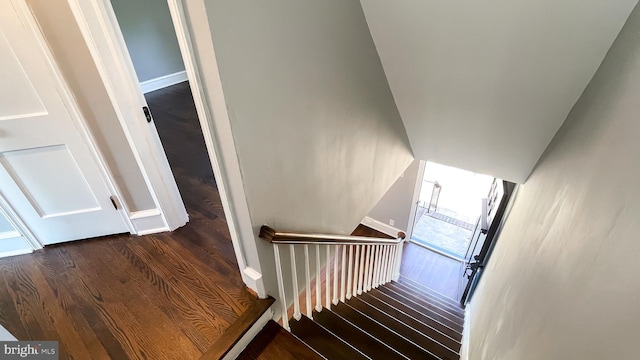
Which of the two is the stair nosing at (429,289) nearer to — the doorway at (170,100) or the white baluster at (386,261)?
the white baluster at (386,261)

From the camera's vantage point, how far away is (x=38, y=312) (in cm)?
161

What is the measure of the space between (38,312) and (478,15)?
284 cm

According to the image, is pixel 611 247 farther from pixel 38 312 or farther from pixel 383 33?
pixel 38 312

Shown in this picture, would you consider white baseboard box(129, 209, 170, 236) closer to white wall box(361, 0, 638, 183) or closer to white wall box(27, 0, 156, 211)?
white wall box(27, 0, 156, 211)

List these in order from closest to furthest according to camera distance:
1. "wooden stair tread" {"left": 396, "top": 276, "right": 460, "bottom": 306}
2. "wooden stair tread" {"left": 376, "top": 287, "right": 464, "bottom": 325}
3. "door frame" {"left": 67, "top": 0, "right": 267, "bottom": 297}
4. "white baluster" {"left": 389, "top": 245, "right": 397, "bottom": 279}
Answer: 1. "door frame" {"left": 67, "top": 0, "right": 267, "bottom": 297}
2. "wooden stair tread" {"left": 376, "top": 287, "right": 464, "bottom": 325}
3. "white baluster" {"left": 389, "top": 245, "right": 397, "bottom": 279}
4. "wooden stair tread" {"left": 396, "top": 276, "right": 460, "bottom": 306}

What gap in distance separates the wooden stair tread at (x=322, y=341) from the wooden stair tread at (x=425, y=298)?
201cm

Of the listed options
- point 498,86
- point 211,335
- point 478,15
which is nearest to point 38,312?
point 211,335

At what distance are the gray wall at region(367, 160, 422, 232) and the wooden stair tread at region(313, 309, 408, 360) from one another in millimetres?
2899

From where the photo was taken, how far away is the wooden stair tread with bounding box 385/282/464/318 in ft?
11.9

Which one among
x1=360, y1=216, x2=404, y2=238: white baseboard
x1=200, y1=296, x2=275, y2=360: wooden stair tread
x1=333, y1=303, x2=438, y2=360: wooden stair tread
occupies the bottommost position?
x1=360, y1=216, x2=404, y2=238: white baseboard

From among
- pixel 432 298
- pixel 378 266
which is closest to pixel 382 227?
pixel 432 298

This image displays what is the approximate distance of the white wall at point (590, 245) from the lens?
642 mm

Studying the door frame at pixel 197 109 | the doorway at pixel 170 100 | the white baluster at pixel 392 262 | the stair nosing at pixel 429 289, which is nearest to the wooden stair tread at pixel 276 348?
the door frame at pixel 197 109

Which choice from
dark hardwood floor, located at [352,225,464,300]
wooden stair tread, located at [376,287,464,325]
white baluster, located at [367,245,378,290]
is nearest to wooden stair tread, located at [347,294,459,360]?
white baluster, located at [367,245,378,290]
